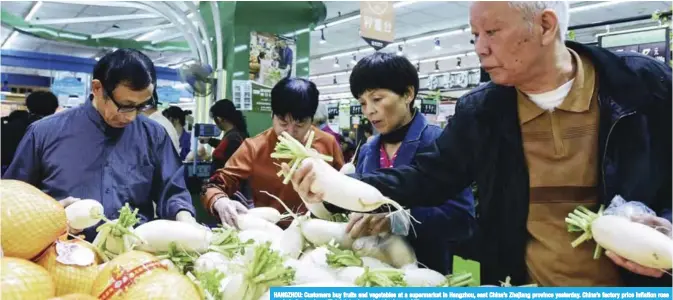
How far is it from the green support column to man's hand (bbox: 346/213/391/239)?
3.20 metres

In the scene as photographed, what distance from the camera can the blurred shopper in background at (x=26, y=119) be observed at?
428 centimetres

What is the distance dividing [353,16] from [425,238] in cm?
1162

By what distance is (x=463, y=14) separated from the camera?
11.7 metres

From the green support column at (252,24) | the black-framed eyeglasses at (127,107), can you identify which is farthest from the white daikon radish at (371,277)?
the green support column at (252,24)

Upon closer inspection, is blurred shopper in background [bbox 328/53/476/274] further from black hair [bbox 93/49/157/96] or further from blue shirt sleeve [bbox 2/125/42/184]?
blue shirt sleeve [bbox 2/125/42/184]

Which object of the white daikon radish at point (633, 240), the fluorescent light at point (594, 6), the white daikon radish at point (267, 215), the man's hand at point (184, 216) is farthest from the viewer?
the fluorescent light at point (594, 6)

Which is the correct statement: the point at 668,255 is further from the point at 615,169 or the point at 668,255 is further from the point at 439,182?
the point at 439,182

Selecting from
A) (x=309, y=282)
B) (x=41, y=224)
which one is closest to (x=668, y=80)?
(x=309, y=282)

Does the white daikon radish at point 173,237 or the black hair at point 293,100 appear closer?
the white daikon radish at point 173,237

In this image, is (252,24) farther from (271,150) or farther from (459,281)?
(459,281)

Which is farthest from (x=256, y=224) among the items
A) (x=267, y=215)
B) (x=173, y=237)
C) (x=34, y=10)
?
(x=34, y=10)

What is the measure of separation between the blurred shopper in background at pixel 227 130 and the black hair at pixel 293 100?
1483mm

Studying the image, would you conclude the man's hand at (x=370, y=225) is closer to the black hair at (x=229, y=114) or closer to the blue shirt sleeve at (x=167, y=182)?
the blue shirt sleeve at (x=167, y=182)

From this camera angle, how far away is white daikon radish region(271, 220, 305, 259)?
1433 millimetres
